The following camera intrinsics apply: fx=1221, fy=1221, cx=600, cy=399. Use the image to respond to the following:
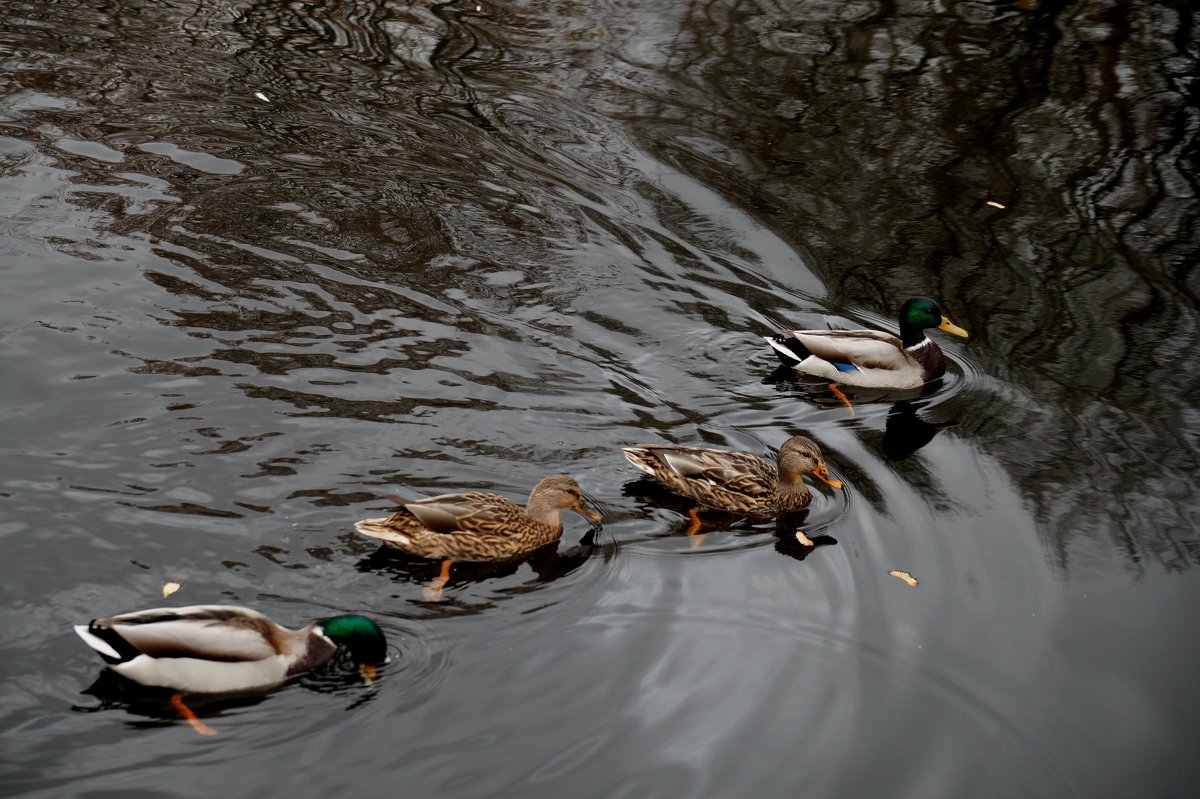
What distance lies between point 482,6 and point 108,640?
1183 cm

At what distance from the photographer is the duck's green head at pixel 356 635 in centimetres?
581

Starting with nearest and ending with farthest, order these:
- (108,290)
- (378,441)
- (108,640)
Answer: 1. (108,640)
2. (378,441)
3. (108,290)

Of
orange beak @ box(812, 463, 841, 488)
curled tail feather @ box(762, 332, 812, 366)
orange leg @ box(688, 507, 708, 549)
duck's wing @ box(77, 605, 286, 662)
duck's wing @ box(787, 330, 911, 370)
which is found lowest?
duck's wing @ box(77, 605, 286, 662)

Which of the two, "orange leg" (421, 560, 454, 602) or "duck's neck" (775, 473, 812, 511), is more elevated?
"duck's neck" (775, 473, 812, 511)

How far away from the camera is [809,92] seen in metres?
14.0

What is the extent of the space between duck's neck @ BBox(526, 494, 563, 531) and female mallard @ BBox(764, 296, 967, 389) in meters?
2.83

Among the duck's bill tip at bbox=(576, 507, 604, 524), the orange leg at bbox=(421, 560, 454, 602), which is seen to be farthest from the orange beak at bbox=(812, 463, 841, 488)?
the orange leg at bbox=(421, 560, 454, 602)

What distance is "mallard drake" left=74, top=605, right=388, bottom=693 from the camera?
218 inches

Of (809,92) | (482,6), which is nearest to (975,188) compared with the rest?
(809,92)

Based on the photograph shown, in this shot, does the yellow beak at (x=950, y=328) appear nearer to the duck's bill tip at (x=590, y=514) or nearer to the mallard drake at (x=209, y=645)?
the duck's bill tip at (x=590, y=514)

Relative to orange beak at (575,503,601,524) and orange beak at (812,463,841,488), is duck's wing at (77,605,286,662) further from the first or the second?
orange beak at (812,463,841,488)

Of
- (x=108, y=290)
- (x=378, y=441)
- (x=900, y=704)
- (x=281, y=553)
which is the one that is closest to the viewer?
(x=900, y=704)

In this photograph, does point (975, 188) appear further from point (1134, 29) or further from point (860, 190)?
point (1134, 29)

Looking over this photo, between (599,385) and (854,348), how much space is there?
6.59ft
